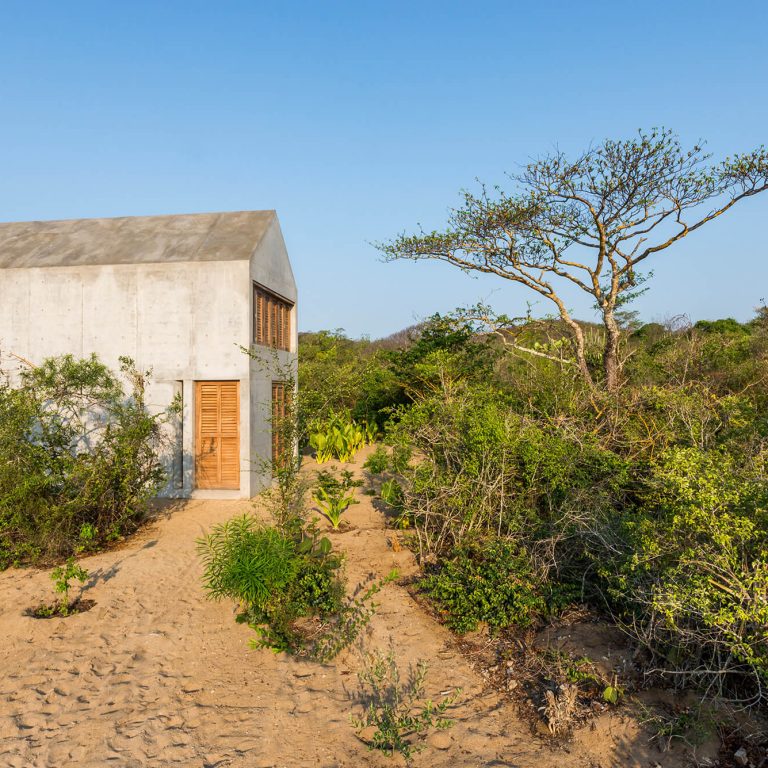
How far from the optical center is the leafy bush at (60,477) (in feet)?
22.8

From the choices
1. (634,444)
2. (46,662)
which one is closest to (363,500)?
(634,444)

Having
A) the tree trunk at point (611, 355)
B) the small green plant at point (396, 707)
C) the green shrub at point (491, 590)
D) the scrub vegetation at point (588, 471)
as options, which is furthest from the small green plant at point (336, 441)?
the small green plant at point (396, 707)

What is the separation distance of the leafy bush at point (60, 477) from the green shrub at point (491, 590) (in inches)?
170

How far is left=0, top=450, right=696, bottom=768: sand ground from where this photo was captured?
3.89 m

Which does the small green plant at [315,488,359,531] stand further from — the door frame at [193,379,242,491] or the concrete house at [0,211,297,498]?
the door frame at [193,379,242,491]

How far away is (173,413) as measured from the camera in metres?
10.0

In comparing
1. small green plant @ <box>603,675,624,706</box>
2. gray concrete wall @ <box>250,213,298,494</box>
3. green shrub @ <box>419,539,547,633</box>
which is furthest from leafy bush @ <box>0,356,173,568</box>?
small green plant @ <box>603,675,624,706</box>

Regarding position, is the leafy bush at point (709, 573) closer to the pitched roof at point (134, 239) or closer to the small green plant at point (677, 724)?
the small green plant at point (677, 724)

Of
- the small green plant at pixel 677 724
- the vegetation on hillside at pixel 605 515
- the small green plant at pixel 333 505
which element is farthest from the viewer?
the small green plant at pixel 333 505

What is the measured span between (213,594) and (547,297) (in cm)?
938

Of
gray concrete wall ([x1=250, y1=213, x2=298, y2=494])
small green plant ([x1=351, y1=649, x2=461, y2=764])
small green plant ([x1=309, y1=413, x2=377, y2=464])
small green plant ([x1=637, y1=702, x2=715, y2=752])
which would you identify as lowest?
small green plant ([x1=351, y1=649, x2=461, y2=764])

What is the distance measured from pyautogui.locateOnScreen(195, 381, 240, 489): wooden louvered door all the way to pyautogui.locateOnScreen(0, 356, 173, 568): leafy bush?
1294mm

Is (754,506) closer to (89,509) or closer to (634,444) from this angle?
(634,444)

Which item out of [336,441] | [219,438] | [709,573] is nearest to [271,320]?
[219,438]
